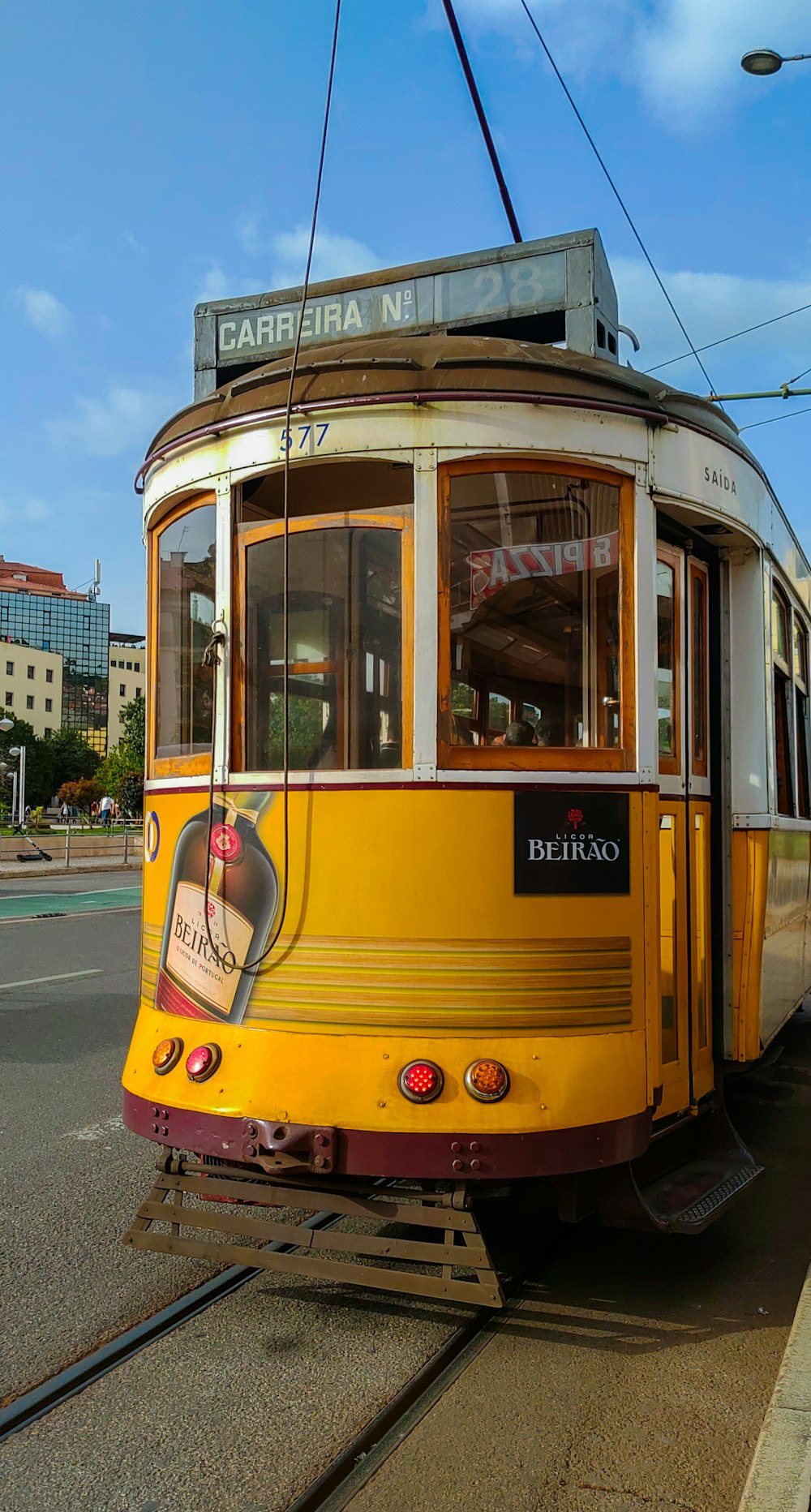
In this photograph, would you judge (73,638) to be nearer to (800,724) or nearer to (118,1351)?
(800,724)

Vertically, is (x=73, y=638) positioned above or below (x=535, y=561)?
above

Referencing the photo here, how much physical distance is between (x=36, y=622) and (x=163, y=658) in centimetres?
11912

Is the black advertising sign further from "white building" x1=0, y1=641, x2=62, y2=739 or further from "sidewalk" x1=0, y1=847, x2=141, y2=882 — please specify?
"white building" x1=0, y1=641, x2=62, y2=739

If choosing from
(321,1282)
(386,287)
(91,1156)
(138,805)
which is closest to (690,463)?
(386,287)

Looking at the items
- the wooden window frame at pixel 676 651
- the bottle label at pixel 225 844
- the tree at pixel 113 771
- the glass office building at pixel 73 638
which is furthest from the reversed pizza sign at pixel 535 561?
the glass office building at pixel 73 638

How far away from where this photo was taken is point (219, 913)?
4039 mm

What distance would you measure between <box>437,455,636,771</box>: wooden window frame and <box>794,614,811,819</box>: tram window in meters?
2.51

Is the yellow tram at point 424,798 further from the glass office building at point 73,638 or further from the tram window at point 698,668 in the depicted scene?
the glass office building at point 73,638

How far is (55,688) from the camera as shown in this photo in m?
107

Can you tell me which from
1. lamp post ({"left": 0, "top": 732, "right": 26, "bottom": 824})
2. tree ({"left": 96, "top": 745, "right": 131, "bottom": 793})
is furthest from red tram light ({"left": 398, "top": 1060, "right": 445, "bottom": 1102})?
tree ({"left": 96, "top": 745, "right": 131, "bottom": 793})

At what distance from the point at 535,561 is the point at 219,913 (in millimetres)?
1635

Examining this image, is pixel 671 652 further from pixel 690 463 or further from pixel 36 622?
pixel 36 622

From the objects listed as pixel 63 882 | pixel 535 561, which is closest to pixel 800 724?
pixel 535 561

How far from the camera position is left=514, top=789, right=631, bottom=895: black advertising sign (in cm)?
377
